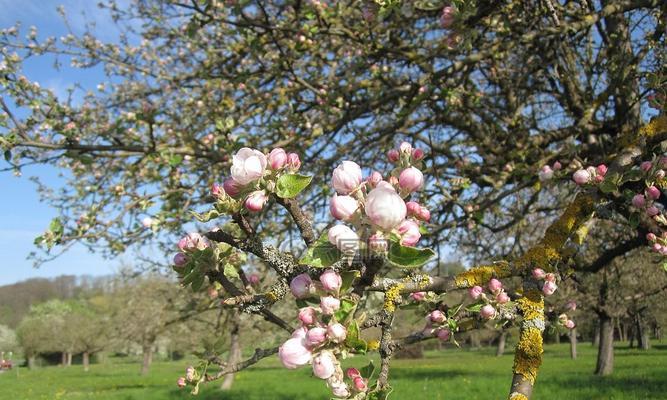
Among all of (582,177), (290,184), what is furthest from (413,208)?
(582,177)

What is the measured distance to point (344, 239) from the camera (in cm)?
100

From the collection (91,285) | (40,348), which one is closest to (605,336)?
(40,348)

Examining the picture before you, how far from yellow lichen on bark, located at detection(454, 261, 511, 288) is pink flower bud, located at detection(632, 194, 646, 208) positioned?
803 millimetres

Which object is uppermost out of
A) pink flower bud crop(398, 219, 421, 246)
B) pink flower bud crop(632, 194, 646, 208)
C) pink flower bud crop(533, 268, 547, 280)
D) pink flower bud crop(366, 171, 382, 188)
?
pink flower bud crop(632, 194, 646, 208)

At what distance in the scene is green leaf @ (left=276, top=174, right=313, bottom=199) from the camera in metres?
1.08

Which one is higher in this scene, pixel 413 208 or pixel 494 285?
pixel 413 208

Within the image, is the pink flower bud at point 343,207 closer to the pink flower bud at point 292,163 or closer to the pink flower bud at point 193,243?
the pink flower bud at point 292,163

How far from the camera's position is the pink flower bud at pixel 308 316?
3.47 ft

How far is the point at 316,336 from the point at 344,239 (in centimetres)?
21

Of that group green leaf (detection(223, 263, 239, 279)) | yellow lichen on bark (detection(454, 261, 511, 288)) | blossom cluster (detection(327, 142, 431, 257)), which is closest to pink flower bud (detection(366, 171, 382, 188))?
blossom cluster (detection(327, 142, 431, 257))

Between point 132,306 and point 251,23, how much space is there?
34126 mm

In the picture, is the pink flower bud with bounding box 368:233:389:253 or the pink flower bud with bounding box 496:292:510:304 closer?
the pink flower bud with bounding box 368:233:389:253

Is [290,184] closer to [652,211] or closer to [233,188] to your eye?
[233,188]

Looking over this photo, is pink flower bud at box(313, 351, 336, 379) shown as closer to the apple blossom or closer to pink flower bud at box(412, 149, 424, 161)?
the apple blossom
